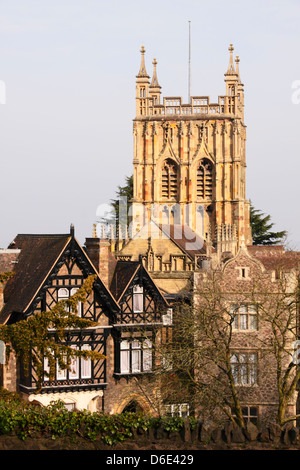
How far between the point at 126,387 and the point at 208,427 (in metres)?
17.2

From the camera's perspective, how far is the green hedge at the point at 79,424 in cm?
3556

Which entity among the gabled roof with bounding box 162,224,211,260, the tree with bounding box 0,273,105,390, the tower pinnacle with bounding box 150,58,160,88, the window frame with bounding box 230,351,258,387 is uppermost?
the tower pinnacle with bounding box 150,58,160,88

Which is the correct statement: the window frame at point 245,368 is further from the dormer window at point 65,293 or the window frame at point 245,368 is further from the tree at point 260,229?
the tree at point 260,229

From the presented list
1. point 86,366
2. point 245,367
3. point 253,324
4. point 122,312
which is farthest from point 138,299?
point 245,367

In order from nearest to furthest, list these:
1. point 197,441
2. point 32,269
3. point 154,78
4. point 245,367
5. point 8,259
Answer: point 197,441, point 245,367, point 32,269, point 8,259, point 154,78

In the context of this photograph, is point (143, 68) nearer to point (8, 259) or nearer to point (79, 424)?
point (8, 259)

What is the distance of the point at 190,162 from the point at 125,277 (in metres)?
43.6

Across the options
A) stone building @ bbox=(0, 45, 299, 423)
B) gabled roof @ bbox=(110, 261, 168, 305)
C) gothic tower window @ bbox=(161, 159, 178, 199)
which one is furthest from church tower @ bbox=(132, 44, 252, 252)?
gabled roof @ bbox=(110, 261, 168, 305)

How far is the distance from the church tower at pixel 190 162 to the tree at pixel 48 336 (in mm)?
45081

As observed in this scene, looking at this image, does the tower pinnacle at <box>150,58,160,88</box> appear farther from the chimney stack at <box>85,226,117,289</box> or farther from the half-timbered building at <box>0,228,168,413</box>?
the chimney stack at <box>85,226,117,289</box>

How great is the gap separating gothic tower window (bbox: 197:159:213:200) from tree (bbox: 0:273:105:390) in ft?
156

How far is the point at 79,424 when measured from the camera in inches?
1422

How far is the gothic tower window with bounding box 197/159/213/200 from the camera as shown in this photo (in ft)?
316
